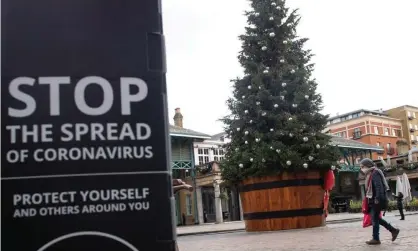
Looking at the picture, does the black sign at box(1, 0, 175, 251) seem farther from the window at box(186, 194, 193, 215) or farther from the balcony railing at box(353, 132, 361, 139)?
the balcony railing at box(353, 132, 361, 139)

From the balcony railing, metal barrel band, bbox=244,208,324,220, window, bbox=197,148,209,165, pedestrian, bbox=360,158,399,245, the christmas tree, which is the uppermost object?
the balcony railing

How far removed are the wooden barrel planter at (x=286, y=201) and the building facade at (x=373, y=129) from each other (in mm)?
66086

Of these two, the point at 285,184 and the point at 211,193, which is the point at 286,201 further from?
the point at 211,193

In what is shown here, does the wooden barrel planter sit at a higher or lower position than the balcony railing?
lower

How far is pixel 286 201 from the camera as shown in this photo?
10844mm

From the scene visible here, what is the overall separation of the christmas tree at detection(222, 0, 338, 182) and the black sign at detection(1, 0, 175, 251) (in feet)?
29.3

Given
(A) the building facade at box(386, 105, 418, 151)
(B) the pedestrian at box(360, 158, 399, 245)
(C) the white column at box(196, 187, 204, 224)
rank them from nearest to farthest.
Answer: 1. (B) the pedestrian at box(360, 158, 399, 245)
2. (C) the white column at box(196, 187, 204, 224)
3. (A) the building facade at box(386, 105, 418, 151)

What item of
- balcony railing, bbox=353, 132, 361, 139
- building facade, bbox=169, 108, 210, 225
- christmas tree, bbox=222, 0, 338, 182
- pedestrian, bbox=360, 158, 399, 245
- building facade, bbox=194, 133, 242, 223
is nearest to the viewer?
pedestrian, bbox=360, 158, 399, 245

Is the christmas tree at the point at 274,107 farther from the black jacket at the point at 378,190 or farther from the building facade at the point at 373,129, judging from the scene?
the building facade at the point at 373,129

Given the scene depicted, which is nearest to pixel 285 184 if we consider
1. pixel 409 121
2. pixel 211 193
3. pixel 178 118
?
pixel 211 193

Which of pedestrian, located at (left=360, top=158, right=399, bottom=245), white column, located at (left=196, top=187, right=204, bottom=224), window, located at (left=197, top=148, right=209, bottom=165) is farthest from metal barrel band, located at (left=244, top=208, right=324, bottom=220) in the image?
window, located at (left=197, top=148, right=209, bottom=165)

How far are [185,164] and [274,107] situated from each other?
997 inches

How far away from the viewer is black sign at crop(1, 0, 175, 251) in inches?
80.7

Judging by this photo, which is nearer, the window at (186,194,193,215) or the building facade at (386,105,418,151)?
the window at (186,194,193,215)
